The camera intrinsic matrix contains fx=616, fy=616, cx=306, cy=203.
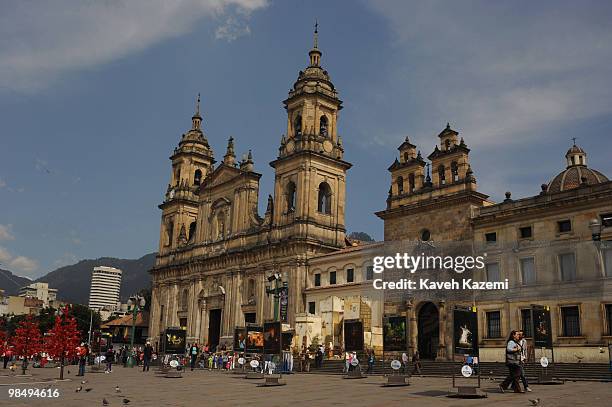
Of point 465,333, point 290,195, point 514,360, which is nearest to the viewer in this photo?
point 514,360

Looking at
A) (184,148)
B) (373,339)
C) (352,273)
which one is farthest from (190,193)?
(373,339)

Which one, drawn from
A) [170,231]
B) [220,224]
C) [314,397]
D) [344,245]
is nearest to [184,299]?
[220,224]

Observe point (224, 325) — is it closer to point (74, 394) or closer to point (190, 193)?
point (190, 193)

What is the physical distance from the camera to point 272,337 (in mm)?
34969

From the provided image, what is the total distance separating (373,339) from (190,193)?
37494 millimetres

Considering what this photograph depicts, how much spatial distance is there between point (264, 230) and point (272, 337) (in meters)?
22.5

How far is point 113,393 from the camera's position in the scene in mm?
19625

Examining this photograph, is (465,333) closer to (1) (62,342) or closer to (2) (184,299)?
(1) (62,342)

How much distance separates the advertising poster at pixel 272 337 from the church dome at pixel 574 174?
69.8ft

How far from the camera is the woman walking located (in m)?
17.0

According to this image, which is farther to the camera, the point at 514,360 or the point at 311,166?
the point at 311,166

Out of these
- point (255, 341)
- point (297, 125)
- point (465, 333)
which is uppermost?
point (297, 125)

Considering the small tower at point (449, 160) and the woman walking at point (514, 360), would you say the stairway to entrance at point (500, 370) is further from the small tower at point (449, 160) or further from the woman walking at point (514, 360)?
the small tower at point (449, 160)

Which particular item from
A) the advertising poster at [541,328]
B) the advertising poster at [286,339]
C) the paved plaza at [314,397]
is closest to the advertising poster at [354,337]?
the advertising poster at [286,339]
